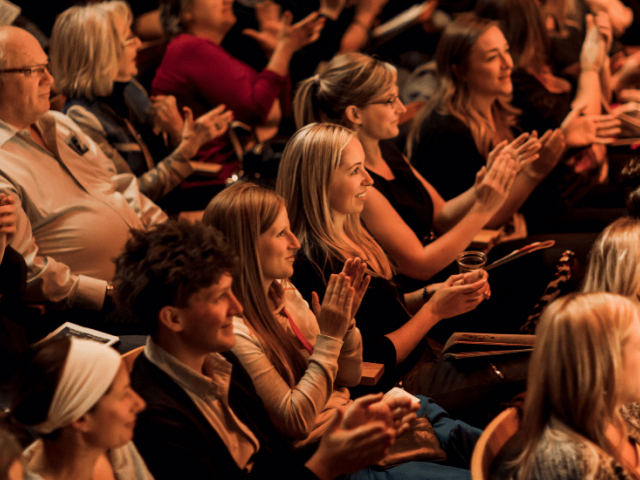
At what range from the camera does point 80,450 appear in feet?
3.75

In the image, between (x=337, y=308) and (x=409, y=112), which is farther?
(x=409, y=112)

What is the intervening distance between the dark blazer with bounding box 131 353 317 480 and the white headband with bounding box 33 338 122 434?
0.15 m

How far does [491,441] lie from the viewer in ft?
4.33

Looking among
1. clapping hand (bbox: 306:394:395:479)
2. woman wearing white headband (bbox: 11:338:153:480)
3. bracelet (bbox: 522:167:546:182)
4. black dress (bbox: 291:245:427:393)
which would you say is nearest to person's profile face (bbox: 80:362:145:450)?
woman wearing white headband (bbox: 11:338:153:480)

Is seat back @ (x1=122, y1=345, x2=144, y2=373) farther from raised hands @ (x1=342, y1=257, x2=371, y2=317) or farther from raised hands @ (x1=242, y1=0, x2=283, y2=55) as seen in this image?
raised hands @ (x1=242, y1=0, x2=283, y2=55)

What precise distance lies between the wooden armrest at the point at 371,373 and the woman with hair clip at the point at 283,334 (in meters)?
0.11

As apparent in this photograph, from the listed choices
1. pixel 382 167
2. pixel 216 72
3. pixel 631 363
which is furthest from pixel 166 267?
pixel 216 72

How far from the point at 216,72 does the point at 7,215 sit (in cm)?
176

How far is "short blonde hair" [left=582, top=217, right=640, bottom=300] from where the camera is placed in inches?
67.0

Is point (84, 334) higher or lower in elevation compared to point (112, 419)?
lower

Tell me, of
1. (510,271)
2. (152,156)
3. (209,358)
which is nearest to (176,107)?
(152,156)

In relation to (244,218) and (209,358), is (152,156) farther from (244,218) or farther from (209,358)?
(209,358)

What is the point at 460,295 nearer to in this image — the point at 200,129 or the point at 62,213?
the point at 62,213

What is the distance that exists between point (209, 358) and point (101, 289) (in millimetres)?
908
